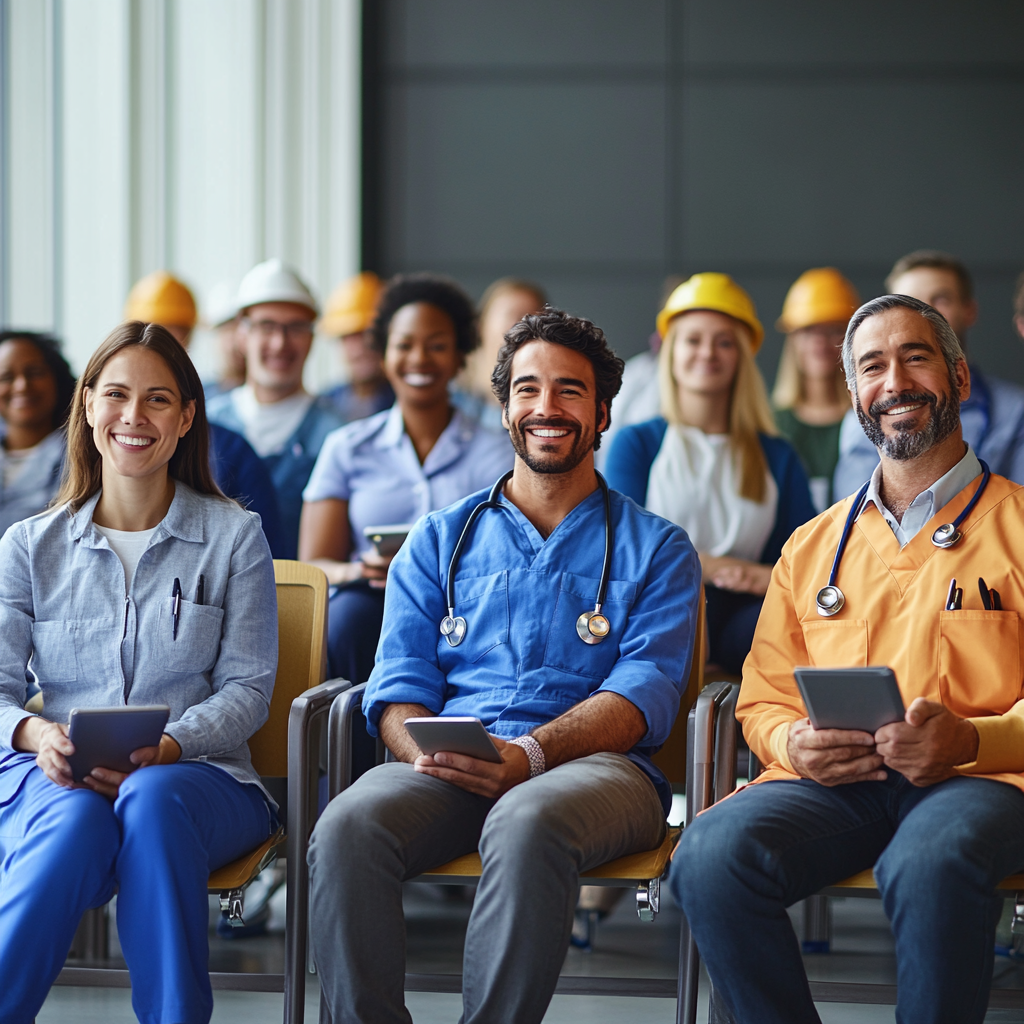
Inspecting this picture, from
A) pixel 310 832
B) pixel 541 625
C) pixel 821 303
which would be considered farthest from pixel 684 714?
pixel 821 303

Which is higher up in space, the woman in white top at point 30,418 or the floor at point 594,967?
the woman in white top at point 30,418

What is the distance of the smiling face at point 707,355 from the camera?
11.8ft

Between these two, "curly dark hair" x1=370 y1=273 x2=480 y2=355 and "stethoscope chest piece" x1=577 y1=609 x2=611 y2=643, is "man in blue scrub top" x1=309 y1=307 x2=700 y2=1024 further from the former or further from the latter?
"curly dark hair" x1=370 y1=273 x2=480 y2=355

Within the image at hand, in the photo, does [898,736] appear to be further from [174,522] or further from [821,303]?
[821,303]

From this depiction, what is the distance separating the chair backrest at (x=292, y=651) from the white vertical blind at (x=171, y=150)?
339 centimetres

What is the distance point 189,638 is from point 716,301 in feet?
6.31

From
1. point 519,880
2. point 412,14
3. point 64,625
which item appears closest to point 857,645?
point 519,880

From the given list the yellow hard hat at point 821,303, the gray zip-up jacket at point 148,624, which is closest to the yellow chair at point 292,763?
the gray zip-up jacket at point 148,624

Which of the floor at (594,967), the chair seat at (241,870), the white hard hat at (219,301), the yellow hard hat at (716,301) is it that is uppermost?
the white hard hat at (219,301)

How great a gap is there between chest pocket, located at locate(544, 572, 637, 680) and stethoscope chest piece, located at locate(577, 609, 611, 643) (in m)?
0.01

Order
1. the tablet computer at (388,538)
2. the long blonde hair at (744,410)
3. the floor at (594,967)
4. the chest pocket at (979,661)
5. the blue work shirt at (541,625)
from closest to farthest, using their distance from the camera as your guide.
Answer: the chest pocket at (979,661) → the blue work shirt at (541,625) → the floor at (594,967) → the tablet computer at (388,538) → the long blonde hair at (744,410)

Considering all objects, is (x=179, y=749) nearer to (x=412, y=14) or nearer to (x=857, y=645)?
(x=857, y=645)

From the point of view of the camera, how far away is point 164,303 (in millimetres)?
5066

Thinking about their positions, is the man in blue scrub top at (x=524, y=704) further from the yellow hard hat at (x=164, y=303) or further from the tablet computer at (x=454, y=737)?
the yellow hard hat at (x=164, y=303)
